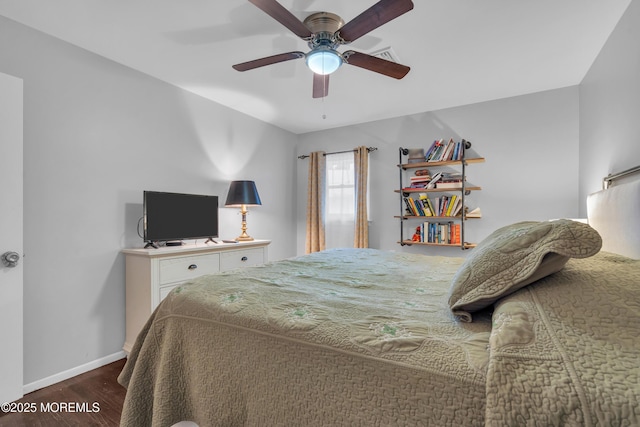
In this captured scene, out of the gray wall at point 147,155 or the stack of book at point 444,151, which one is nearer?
the gray wall at point 147,155

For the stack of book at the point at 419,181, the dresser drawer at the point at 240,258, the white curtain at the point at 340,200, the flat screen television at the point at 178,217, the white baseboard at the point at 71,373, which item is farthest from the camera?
the white curtain at the point at 340,200

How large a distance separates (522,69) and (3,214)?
4190 mm

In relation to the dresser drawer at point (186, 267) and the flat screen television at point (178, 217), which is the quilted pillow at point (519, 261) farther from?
the flat screen television at point (178, 217)

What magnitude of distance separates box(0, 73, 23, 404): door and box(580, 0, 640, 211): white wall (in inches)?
153

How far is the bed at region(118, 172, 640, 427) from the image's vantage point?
21.1 inches

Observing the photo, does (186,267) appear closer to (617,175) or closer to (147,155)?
(147,155)

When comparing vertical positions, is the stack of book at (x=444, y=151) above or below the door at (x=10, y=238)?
above

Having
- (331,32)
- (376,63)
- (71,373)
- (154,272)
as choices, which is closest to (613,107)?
(376,63)

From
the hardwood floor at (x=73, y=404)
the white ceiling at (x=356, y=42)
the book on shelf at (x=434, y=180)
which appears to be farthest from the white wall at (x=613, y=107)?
the hardwood floor at (x=73, y=404)

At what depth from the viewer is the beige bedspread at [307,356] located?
67 cm

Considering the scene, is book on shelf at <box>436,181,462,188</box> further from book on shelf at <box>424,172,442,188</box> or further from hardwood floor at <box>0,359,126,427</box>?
hardwood floor at <box>0,359,126,427</box>

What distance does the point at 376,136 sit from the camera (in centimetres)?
411

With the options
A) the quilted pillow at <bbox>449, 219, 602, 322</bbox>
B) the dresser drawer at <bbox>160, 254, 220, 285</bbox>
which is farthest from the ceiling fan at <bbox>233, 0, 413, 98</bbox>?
the dresser drawer at <bbox>160, 254, 220, 285</bbox>

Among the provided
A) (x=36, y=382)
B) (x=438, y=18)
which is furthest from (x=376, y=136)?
(x=36, y=382)
